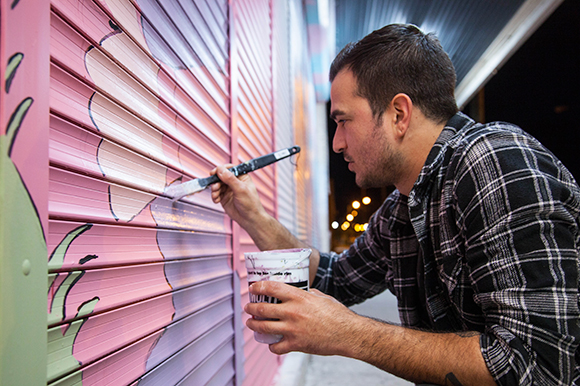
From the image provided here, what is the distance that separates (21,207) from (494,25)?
21.8ft

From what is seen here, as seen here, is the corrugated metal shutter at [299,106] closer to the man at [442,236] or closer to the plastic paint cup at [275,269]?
the man at [442,236]

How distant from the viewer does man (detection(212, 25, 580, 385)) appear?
101 cm

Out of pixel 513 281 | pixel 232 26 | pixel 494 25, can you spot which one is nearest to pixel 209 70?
pixel 232 26

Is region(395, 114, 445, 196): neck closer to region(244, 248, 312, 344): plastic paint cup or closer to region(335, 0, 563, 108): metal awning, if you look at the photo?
region(244, 248, 312, 344): plastic paint cup

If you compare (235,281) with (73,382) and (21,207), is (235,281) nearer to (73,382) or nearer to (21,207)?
(73,382)

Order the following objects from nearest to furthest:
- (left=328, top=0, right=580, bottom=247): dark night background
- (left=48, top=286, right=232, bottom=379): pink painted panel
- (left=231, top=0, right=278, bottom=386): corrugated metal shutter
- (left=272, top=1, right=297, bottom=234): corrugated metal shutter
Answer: (left=48, top=286, right=232, bottom=379): pink painted panel → (left=231, top=0, right=278, bottom=386): corrugated metal shutter → (left=272, top=1, right=297, bottom=234): corrugated metal shutter → (left=328, top=0, right=580, bottom=247): dark night background

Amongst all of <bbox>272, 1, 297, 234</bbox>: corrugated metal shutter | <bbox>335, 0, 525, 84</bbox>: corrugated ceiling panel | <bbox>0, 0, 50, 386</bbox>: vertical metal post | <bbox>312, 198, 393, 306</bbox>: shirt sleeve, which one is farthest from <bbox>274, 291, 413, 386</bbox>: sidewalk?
<bbox>335, 0, 525, 84</bbox>: corrugated ceiling panel

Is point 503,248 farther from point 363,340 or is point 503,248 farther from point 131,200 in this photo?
point 131,200

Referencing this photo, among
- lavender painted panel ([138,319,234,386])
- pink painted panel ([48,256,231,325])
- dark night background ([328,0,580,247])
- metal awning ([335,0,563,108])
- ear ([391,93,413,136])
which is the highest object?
dark night background ([328,0,580,247])

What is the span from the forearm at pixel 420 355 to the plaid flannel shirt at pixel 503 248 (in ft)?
0.14

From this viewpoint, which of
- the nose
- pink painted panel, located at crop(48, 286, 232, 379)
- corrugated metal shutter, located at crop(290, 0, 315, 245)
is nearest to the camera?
pink painted panel, located at crop(48, 286, 232, 379)

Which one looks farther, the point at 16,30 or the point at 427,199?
the point at 427,199

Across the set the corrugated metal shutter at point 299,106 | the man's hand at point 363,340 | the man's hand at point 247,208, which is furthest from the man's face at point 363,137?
the corrugated metal shutter at point 299,106

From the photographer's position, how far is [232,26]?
172cm
